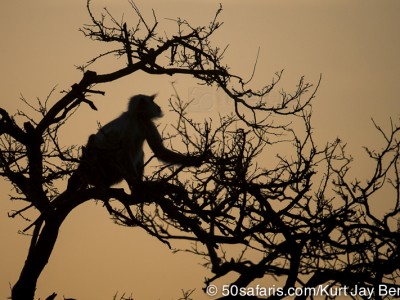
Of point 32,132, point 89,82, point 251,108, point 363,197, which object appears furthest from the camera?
point 251,108

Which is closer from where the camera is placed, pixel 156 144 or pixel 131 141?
pixel 131 141

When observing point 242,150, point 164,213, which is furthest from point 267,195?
point 164,213

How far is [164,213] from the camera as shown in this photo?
8766mm

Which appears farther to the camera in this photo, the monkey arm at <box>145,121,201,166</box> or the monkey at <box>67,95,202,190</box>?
the monkey arm at <box>145,121,201,166</box>

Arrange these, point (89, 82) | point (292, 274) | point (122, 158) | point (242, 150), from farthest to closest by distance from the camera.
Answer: point (122, 158), point (89, 82), point (242, 150), point (292, 274)

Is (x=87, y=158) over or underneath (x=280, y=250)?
over

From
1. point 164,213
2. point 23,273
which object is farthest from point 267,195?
point 23,273

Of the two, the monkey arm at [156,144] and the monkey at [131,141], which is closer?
the monkey at [131,141]

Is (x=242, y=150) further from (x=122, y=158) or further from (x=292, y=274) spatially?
(x=122, y=158)

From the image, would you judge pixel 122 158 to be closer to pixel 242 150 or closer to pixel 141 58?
pixel 141 58

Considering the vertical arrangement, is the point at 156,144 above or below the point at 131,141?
above

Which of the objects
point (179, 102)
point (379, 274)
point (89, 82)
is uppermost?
point (89, 82)

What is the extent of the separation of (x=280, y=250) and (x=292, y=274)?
0.25 metres

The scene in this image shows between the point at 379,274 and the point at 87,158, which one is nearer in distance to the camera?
the point at 379,274
